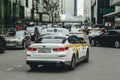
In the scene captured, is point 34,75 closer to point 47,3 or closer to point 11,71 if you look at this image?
point 11,71

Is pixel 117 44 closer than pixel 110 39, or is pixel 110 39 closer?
pixel 117 44

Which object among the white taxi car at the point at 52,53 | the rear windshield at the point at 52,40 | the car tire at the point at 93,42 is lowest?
the car tire at the point at 93,42

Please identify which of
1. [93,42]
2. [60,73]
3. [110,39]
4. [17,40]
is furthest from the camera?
[93,42]

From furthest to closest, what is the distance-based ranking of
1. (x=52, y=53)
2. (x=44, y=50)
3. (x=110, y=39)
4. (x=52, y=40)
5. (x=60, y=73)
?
(x=110, y=39) → (x=52, y=40) → (x=44, y=50) → (x=52, y=53) → (x=60, y=73)

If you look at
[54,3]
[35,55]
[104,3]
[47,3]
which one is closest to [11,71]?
[35,55]

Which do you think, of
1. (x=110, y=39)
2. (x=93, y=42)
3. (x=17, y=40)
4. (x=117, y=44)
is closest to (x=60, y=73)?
(x=17, y=40)

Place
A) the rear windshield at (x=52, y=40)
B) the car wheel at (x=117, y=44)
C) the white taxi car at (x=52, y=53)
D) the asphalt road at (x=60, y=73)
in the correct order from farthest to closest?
the car wheel at (x=117, y=44)
the rear windshield at (x=52, y=40)
the white taxi car at (x=52, y=53)
the asphalt road at (x=60, y=73)

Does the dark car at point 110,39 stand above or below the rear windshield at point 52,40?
below

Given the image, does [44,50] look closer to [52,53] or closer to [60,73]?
[52,53]

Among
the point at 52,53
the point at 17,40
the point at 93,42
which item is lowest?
the point at 93,42

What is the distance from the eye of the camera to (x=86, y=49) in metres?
18.2

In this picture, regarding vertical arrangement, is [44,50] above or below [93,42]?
above

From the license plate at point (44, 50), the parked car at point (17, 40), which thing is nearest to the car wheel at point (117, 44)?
the parked car at point (17, 40)

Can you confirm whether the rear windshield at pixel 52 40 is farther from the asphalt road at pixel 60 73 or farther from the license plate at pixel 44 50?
the asphalt road at pixel 60 73
